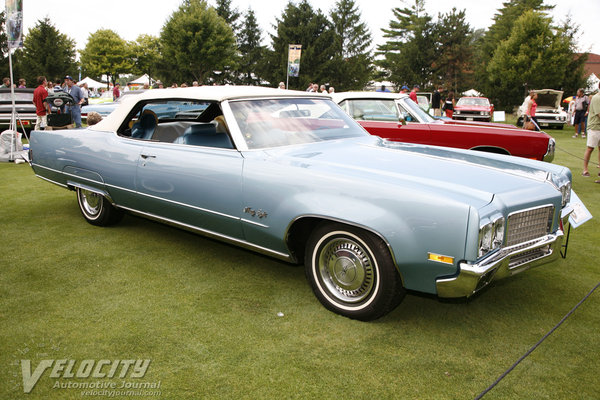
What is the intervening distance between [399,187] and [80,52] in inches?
2992

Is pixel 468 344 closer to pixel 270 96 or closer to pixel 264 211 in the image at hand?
pixel 264 211

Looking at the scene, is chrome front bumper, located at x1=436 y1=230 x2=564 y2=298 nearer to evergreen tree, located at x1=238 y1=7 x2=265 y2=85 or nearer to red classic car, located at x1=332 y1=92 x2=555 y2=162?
red classic car, located at x1=332 y1=92 x2=555 y2=162

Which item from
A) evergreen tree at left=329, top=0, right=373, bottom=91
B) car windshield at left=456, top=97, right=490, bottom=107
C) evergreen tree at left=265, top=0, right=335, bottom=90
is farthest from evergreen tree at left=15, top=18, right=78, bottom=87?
car windshield at left=456, top=97, right=490, bottom=107

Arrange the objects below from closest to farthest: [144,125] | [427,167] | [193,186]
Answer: [427,167] → [193,186] → [144,125]

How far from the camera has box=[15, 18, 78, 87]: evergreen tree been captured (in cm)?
4916

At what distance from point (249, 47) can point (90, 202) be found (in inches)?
2319

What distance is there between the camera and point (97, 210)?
16.0ft

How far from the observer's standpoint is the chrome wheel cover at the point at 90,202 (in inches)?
191

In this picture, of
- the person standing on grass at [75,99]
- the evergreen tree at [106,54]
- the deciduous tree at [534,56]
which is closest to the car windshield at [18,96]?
the person standing on grass at [75,99]

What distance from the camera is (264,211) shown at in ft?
10.3

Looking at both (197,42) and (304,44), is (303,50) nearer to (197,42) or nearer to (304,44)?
(304,44)

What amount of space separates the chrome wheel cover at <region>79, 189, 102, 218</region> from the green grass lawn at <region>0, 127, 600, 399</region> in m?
0.65

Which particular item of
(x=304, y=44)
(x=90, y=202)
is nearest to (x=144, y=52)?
(x=304, y=44)

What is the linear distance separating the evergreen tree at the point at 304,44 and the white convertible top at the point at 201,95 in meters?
46.2
